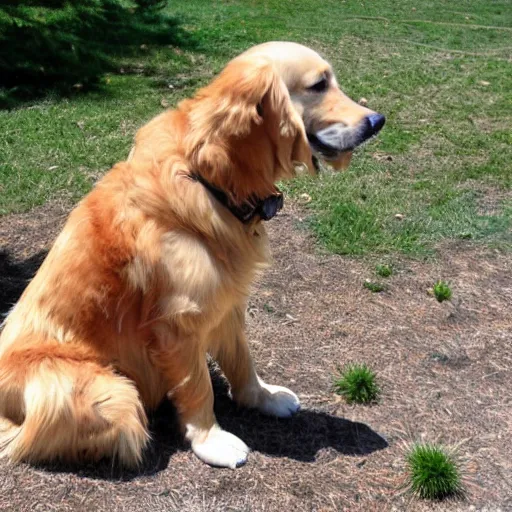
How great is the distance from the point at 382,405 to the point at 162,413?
1172mm

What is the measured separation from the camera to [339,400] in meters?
3.83

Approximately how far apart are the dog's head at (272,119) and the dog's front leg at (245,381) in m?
0.87

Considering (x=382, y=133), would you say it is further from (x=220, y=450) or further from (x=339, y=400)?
(x=220, y=450)

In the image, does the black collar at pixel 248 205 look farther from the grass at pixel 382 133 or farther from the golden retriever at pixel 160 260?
the grass at pixel 382 133

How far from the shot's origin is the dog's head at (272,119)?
281 cm

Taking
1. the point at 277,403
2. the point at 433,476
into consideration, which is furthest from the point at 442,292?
the point at 433,476

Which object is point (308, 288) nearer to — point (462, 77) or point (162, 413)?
point (162, 413)

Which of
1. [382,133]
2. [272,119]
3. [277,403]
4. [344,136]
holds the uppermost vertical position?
[272,119]

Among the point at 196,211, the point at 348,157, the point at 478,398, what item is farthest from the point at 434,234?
the point at 196,211

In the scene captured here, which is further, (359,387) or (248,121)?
(359,387)

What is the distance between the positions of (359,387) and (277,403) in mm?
469

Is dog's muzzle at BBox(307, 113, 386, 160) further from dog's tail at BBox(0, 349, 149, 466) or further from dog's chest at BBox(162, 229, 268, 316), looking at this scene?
dog's tail at BBox(0, 349, 149, 466)

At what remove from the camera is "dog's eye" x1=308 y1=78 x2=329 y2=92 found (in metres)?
2.98

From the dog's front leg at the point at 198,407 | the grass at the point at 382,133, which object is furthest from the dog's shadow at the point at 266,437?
the grass at the point at 382,133
